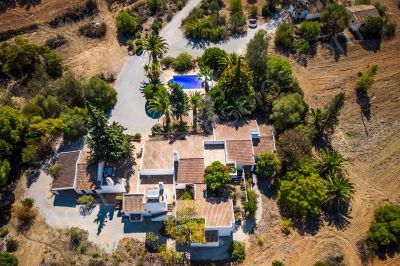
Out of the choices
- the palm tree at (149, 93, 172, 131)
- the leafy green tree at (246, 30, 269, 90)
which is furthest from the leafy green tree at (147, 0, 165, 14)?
the leafy green tree at (246, 30, 269, 90)

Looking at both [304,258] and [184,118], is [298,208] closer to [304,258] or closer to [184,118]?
[304,258]

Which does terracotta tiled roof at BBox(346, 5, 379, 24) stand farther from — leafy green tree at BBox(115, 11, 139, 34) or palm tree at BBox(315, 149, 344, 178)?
leafy green tree at BBox(115, 11, 139, 34)

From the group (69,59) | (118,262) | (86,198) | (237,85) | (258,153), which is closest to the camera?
(118,262)

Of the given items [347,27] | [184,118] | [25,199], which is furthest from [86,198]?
[347,27]

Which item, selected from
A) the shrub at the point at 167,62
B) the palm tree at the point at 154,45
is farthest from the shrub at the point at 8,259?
the shrub at the point at 167,62

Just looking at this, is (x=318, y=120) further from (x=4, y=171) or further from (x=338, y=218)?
(x=4, y=171)

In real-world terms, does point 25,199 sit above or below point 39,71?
below
